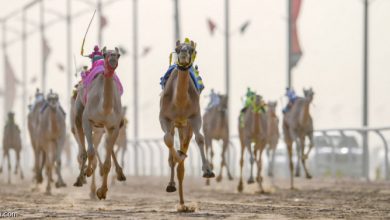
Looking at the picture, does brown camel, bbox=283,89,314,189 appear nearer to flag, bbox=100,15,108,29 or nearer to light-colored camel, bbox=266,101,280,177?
light-colored camel, bbox=266,101,280,177

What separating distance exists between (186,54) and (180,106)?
34.4 inches

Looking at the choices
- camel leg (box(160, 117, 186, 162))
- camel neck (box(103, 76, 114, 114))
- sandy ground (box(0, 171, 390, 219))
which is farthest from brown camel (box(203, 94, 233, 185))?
camel leg (box(160, 117, 186, 162))

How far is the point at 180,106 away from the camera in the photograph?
1422 centimetres

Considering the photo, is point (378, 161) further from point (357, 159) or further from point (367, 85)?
point (367, 85)

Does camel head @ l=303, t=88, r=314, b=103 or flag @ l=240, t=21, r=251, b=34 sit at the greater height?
flag @ l=240, t=21, r=251, b=34

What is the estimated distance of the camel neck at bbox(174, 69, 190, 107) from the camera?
555 inches

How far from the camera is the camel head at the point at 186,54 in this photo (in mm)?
13680

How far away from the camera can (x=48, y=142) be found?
22797mm

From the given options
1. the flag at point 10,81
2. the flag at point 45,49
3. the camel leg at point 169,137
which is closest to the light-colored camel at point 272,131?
the camel leg at point 169,137

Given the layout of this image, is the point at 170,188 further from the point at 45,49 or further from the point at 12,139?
the point at 45,49

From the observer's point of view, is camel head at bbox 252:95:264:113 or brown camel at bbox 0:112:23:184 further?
brown camel at bbox 0:112:23:184

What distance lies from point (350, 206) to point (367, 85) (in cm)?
1640

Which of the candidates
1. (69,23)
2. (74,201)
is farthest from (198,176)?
(69,23)

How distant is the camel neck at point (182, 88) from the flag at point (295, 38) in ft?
68.2
